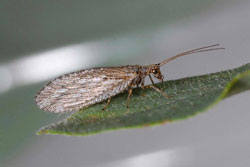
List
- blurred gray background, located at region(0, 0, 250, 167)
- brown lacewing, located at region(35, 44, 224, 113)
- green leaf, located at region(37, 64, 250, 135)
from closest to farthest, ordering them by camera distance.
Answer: green leaf, located at region(37, 64, 250, 135) < brown lacewing, located at region(35, 44, 224, 113) < blurred gray background, located at region(0, 0, 250, 167)

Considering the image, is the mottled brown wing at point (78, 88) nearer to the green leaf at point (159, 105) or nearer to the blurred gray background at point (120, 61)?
the green leaf at point (159, 105)

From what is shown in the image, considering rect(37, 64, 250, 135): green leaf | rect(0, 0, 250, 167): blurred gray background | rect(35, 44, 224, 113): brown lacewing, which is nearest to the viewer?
rect(37, 64, 250, 135): green leaf

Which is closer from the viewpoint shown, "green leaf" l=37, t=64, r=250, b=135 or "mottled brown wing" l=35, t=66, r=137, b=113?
"green leaf" l=37, t=64, r=250, b=135

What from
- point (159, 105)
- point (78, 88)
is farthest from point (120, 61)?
point (159, 105)

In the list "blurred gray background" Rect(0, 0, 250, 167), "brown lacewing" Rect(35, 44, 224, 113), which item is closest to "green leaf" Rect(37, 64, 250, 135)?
"brown lacewing" Rect(35, 44, 224, 113)

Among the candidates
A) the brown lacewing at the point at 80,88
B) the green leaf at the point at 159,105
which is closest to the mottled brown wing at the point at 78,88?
the brown lacewing at the point at 80,88

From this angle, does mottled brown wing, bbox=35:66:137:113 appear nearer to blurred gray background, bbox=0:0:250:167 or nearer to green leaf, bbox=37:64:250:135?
green leaf, bbox=37:64:250:135
